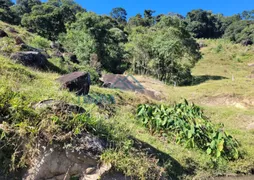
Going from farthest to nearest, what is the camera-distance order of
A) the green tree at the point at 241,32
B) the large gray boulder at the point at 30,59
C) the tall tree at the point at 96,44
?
the green tree at the point at 241,32 < the tall tree at the point at 96,44 < the large gray boulder at the point at 30,59

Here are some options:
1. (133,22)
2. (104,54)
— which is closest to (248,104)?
(104,54)

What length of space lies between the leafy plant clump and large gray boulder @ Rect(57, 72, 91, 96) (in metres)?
1.82

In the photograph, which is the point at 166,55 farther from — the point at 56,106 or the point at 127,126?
the point at 56,106

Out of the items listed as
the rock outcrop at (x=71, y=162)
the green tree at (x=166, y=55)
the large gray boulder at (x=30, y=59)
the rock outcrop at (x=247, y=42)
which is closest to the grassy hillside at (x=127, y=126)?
the rock outcrop at (x=71, y=162)

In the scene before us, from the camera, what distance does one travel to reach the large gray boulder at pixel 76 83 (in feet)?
23.1

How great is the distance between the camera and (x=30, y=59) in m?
9.16

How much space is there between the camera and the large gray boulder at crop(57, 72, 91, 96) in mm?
7047

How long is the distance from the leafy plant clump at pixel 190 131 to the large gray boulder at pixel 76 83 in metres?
1.82

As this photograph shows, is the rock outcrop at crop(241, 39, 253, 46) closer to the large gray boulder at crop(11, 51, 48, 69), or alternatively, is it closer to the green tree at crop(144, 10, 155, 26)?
the green tree at crop(144, 10, 155, 26)

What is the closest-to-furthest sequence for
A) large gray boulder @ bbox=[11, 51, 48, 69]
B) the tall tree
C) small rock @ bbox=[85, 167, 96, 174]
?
small rock @ bbox=[85, 167, 96, 174]
large gray boulder @ bbox=[11, 51, 48, 69]
the tall tree

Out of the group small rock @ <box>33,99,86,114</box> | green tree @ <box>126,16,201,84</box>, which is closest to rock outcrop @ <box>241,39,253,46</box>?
green tree @ <box>126,16,201,84</box>

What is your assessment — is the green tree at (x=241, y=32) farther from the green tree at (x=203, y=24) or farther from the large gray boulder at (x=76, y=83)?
the large gray boulder at (x=76, y=83)

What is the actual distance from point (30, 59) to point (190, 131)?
606 centimetres

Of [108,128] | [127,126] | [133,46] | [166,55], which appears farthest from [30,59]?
[133,46]
